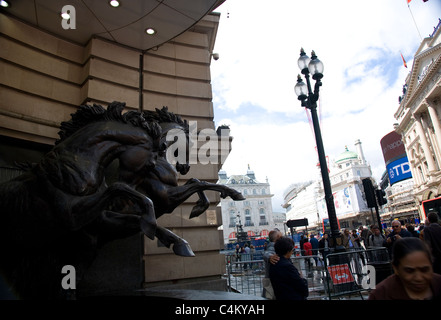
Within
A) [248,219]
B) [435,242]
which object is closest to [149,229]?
[435,242]

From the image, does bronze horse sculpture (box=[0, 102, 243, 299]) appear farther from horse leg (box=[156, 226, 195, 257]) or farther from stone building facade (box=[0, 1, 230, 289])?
stone building facade (box=[0, 1, 230, 289])

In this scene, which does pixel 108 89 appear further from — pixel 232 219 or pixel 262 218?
pixel 262 218

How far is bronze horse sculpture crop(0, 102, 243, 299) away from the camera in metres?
3.15

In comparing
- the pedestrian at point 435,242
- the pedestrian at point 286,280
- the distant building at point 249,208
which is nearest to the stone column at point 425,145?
the pedestrian at point 435,242

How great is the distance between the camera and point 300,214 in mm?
133125

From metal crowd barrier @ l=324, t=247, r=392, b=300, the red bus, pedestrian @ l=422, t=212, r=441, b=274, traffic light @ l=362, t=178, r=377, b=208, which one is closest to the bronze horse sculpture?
pedestrian @ l=422, t=212, r=441, b=274

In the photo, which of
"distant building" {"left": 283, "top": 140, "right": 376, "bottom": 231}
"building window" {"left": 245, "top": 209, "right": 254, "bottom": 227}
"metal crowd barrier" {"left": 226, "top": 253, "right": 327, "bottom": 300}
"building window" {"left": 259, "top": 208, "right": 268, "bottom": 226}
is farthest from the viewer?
"building window" {"left": 259, "top": 208, "right": 268, "bottom": 226}

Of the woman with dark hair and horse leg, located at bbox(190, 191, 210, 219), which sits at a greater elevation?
horse leg, located at bbox(190, 191, 210, 219)

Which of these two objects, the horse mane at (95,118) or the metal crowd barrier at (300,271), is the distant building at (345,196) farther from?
the horse mane at (95,118)

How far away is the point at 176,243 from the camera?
3.64 metres

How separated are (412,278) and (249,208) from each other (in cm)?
10273

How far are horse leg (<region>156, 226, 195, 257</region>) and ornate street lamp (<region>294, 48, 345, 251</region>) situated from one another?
5.99 meters
